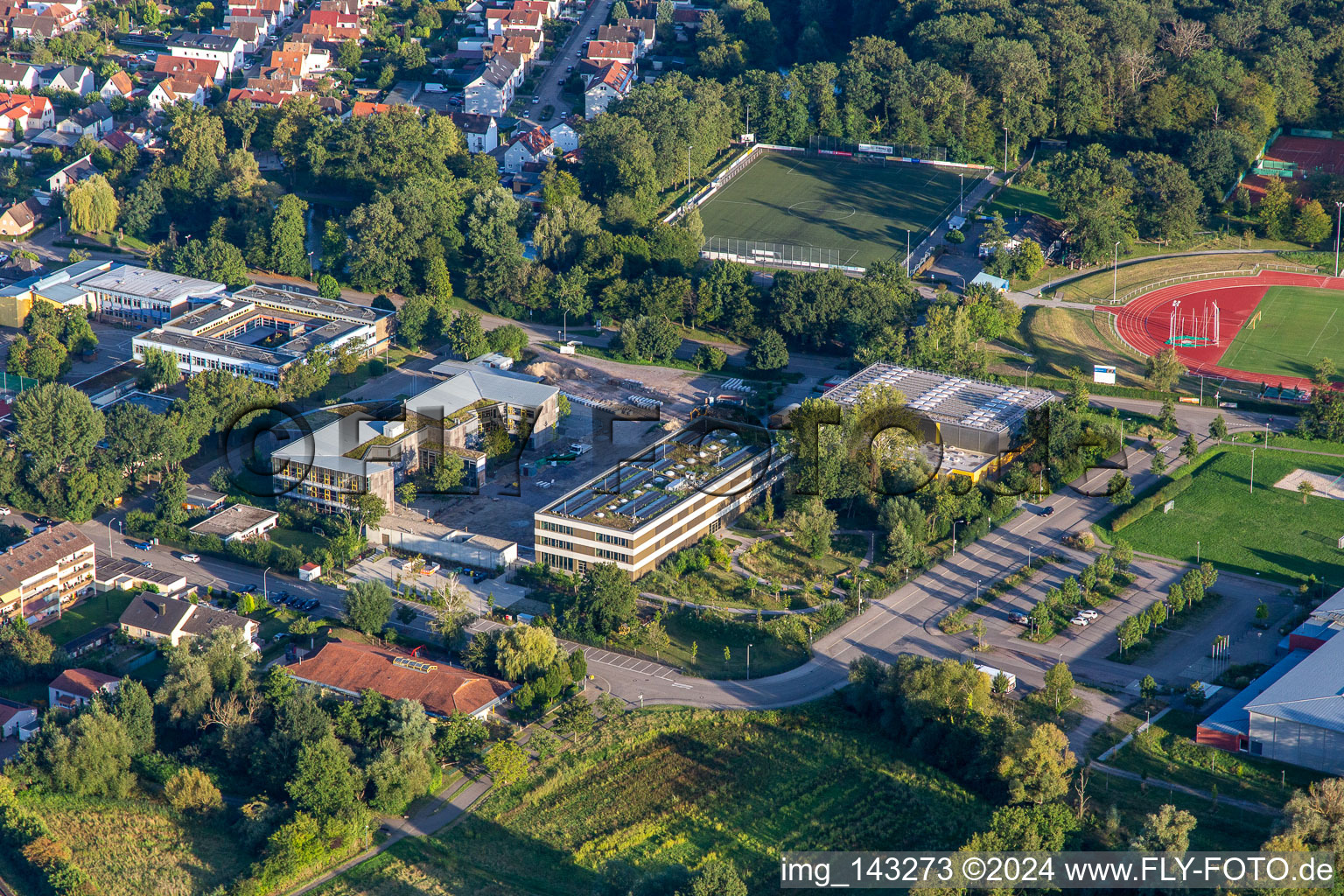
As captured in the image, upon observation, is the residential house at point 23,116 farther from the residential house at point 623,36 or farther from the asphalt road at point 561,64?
the residential house at point 623,36

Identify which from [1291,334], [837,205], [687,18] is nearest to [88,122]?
[687,18]

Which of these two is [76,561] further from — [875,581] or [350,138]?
[350,138]

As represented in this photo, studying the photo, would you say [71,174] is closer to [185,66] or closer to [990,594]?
[185,66]

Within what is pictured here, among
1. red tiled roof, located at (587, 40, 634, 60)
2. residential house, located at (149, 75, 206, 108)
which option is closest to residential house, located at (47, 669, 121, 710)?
residential house, located at (149, 75, 206, 108)

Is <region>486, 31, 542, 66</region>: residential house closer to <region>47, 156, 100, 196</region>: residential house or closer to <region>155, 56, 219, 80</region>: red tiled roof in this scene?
<region>155, 56, 219, 80</region>: red tiled roof

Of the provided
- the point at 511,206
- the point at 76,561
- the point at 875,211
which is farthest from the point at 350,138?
the point at 76,561

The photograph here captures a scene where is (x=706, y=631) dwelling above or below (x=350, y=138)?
below
